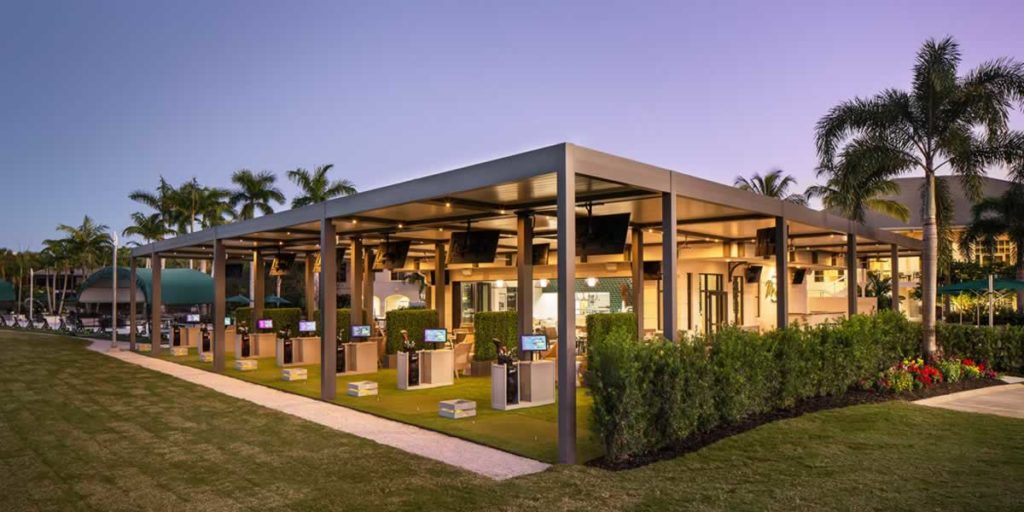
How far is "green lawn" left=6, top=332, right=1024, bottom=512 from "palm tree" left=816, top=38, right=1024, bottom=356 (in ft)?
22.8

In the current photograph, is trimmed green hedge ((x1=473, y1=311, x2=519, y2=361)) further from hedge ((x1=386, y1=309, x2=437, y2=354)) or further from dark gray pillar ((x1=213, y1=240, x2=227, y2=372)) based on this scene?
dark gray pillar ((x1=213, y1=240, x2=227, y2=372))

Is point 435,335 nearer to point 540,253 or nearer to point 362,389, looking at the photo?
point 362,389

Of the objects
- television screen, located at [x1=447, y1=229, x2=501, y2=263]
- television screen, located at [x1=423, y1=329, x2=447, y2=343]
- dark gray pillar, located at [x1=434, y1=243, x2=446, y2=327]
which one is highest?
television screen, located at [x1=447, y1=229, x2=501, y2=263]

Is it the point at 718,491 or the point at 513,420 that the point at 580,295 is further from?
the point at 718,491

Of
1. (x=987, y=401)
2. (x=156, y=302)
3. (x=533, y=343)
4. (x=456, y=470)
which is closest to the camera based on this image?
(x=456, y=470)

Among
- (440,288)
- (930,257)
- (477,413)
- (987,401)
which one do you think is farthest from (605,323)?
(930,257)

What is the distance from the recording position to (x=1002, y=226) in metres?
26.5

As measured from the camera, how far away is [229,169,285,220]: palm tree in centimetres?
3597

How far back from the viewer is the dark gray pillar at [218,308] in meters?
16.4

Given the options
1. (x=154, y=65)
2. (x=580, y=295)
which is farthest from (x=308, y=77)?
(x=580, y=295)

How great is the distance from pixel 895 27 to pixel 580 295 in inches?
631

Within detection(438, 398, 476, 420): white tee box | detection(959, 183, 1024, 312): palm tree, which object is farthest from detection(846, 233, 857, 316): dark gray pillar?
detection(959, 183, 1024, 312): palm tree

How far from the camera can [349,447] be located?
320 inches

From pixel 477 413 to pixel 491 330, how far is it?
187 inches
